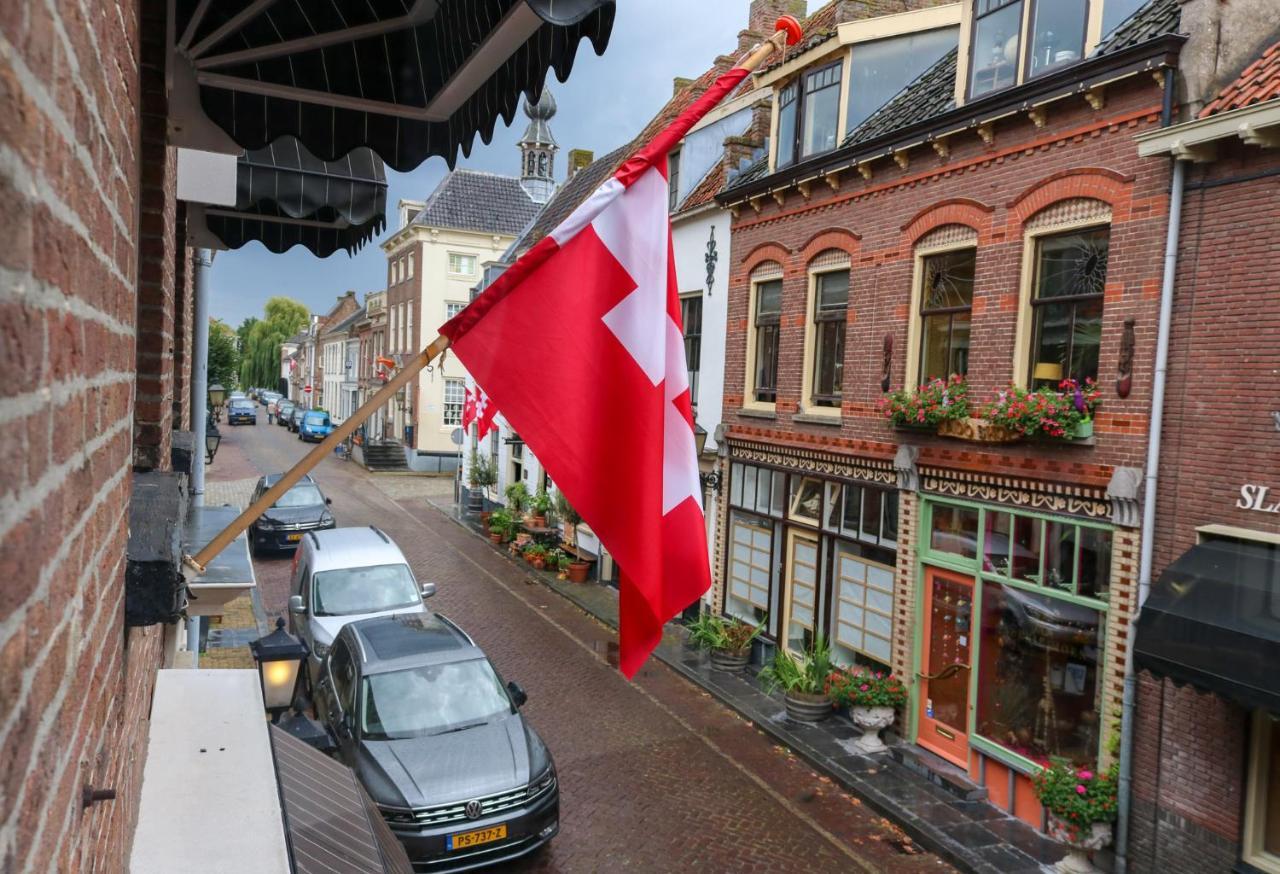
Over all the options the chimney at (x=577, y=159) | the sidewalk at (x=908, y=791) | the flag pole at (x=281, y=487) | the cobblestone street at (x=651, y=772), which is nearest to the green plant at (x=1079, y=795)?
the sidewalk at (x=908, y=791)

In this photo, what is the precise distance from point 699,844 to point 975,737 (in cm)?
366

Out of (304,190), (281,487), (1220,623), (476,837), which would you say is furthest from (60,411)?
(1220,623)

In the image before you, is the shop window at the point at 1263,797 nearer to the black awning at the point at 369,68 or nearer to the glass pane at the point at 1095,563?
the glass pane at the point at 1095,563

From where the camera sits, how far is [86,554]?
1.51 metres

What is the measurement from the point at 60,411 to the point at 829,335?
517 inches

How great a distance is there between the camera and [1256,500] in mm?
7938

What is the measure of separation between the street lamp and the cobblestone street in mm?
2850

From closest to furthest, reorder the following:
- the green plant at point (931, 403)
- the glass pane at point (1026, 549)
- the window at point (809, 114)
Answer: the glass pane at point (1026, 549), the green plant at point (931, 403), the window at point (809, 114)

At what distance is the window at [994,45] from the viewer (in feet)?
34.7

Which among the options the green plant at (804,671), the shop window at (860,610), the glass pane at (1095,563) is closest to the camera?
the glass pane at (1095,563)

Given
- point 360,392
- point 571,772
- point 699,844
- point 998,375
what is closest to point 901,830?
point 699,844

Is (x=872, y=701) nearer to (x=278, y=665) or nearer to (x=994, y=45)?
(x=278, y=665)

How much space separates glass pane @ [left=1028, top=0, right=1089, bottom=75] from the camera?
32.5 feet

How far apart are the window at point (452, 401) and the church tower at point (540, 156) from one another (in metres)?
9.81
